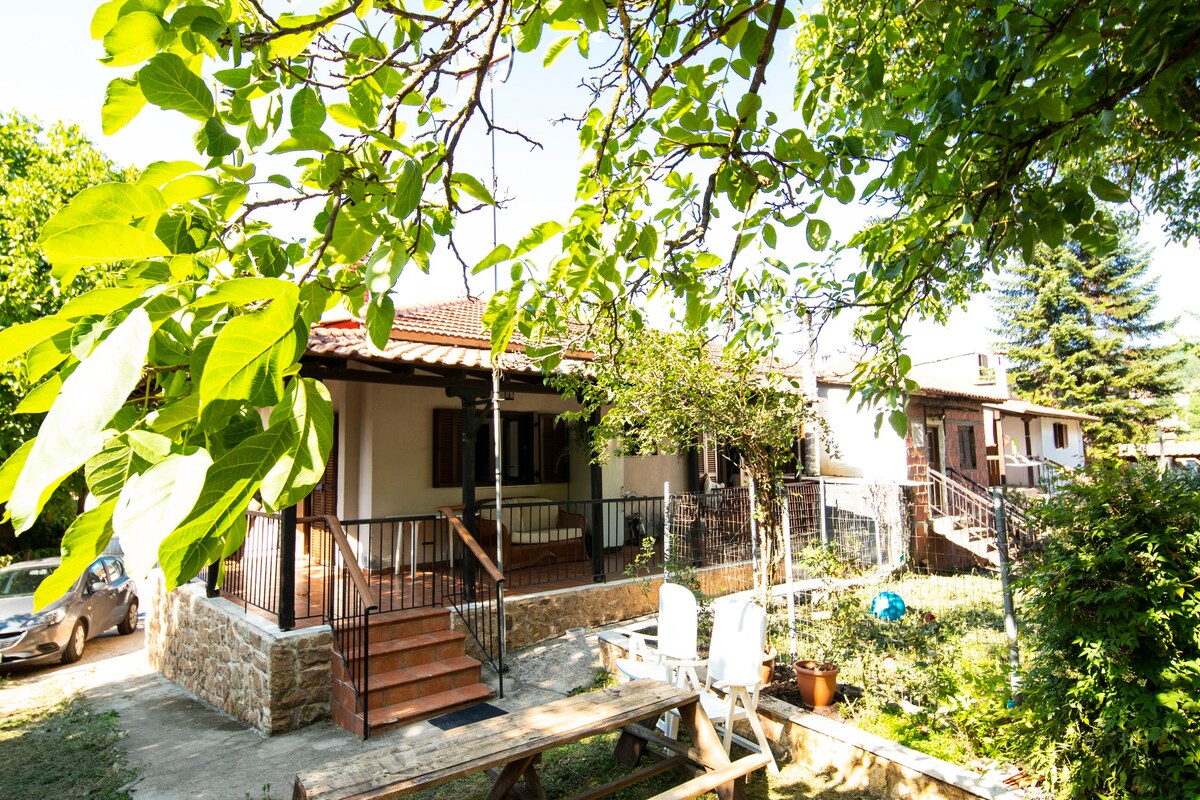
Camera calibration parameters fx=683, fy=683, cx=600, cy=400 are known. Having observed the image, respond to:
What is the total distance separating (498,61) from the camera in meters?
2.18

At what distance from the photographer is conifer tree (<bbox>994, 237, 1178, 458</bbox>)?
1162 inches

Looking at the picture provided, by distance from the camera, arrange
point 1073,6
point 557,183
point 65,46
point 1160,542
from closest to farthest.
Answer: point 65,46
point 1073,6
point 557,183
point 1160,542

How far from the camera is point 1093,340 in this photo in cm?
3017

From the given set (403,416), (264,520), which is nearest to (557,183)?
(264,520)

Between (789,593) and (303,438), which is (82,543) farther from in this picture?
(789,593)

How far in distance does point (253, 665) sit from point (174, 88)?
287 inches

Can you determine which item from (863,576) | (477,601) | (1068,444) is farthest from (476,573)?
(1068,444)

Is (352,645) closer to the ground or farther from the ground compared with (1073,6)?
closer to the ground

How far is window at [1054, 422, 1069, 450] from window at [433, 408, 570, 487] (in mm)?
23295

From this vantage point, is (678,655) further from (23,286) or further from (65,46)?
(23,286)

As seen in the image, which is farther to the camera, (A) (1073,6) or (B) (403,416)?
(B) (403,416)

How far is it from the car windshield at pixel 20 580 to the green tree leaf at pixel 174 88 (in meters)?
13.0

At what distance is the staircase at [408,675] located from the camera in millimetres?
6406

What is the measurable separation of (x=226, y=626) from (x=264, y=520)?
122 centimetres
